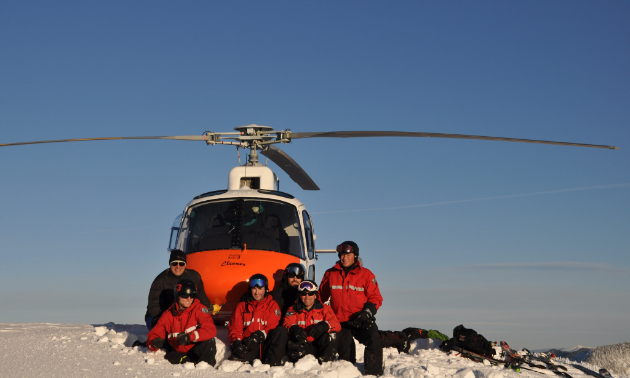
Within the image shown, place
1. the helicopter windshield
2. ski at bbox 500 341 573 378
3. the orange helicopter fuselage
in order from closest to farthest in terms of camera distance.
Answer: the orange helicopter fuselage
ski at bbox 500 341 573 378
the helicopter windshield

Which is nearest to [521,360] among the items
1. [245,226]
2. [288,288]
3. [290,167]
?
[288,288]

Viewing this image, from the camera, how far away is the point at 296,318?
24.7 feet

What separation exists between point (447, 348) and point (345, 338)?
2.41 meters

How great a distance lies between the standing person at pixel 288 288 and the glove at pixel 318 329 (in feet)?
3.79

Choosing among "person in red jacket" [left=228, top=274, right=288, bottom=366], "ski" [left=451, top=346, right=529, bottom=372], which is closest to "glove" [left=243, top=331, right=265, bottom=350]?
"person in red jacket" [left=228, top=274, right=288, bottom=366]

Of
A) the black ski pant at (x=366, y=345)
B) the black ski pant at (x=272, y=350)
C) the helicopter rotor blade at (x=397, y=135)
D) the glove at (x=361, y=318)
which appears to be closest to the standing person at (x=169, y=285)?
the black ski pant at (x=272, y=350)

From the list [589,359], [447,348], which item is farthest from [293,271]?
[589,359]

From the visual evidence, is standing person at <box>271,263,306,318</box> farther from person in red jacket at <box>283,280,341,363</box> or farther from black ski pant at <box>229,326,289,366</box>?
black ski pant at <box>229,326,289,366</box>

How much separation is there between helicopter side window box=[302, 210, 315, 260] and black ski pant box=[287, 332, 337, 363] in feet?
8.87

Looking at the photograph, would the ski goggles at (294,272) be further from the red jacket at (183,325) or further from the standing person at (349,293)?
the red jacket at (183,325)

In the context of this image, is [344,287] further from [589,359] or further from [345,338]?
[589,359]

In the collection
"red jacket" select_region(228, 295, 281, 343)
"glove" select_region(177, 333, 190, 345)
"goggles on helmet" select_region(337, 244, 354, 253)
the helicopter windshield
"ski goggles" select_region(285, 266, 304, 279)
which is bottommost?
"glove" select_region(177, 333, 190, 345)

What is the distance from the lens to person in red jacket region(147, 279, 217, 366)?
22.9 ft

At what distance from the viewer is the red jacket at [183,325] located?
7.12 metres
